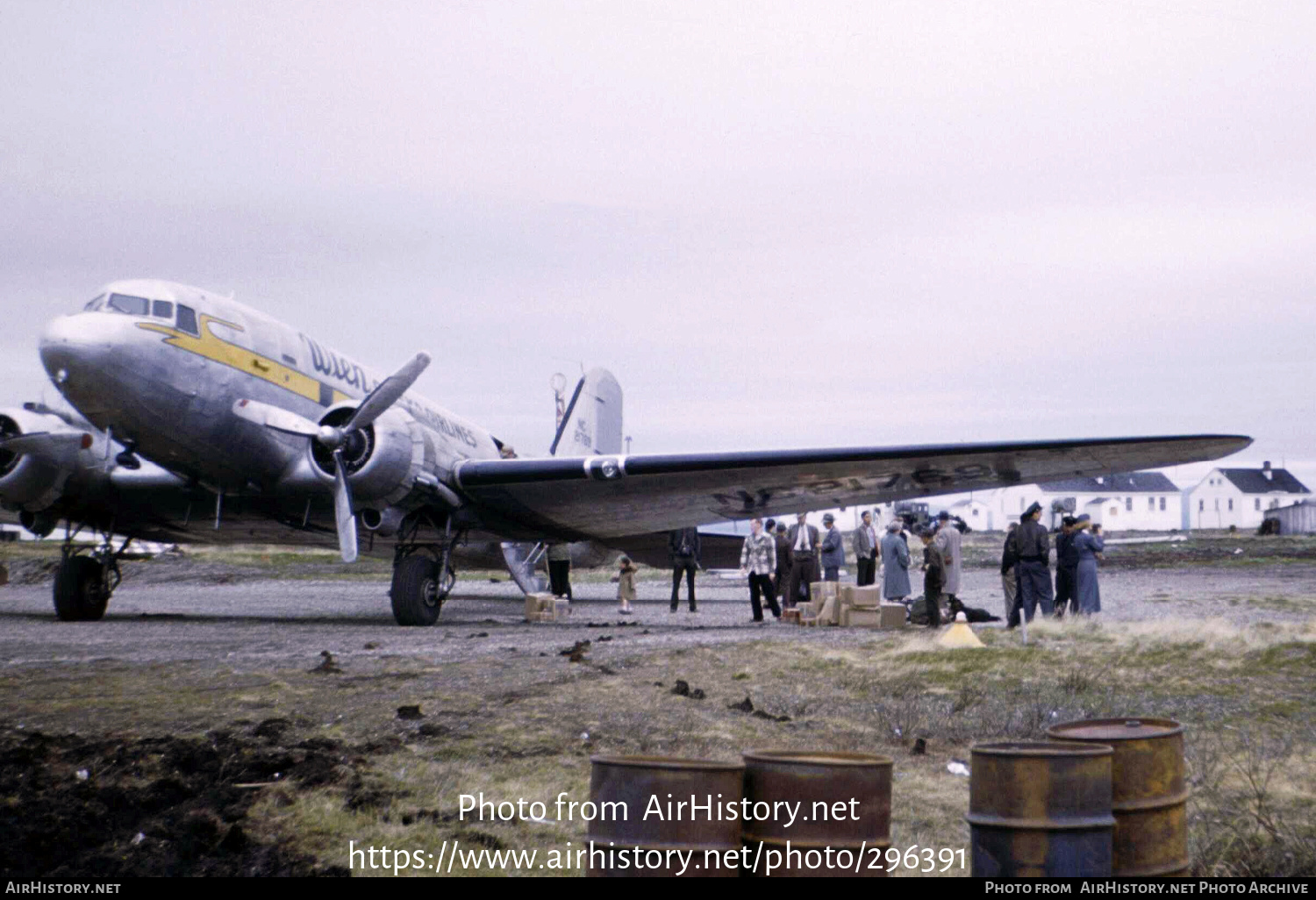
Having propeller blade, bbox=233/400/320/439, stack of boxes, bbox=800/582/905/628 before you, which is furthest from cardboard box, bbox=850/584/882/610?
propeller blade, bbox=233/400/320/439

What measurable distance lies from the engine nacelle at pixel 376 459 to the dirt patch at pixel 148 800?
9.64m

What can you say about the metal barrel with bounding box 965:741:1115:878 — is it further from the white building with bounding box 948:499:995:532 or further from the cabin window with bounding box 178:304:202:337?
the white building with bounding box 948:499:995:532

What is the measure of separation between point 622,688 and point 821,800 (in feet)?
20.0

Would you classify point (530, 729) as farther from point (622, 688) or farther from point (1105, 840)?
point (1105, 840)

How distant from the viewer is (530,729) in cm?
792

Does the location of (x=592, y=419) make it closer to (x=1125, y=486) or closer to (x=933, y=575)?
(x=933, y=575)

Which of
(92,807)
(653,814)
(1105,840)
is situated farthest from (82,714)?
(1105,840)

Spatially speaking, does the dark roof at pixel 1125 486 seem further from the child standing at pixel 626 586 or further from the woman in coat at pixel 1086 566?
the woman in coat at pixel 1086 566

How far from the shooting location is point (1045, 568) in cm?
1622

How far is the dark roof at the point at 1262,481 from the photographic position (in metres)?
121

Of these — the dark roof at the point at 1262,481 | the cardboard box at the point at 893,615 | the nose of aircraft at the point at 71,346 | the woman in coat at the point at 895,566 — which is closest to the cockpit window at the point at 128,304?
the nose of aircraft at the point at 71,346

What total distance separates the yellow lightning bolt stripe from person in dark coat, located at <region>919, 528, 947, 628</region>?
882 cm

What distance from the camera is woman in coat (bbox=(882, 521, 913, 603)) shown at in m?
20.3

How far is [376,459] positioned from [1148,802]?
13.8m
